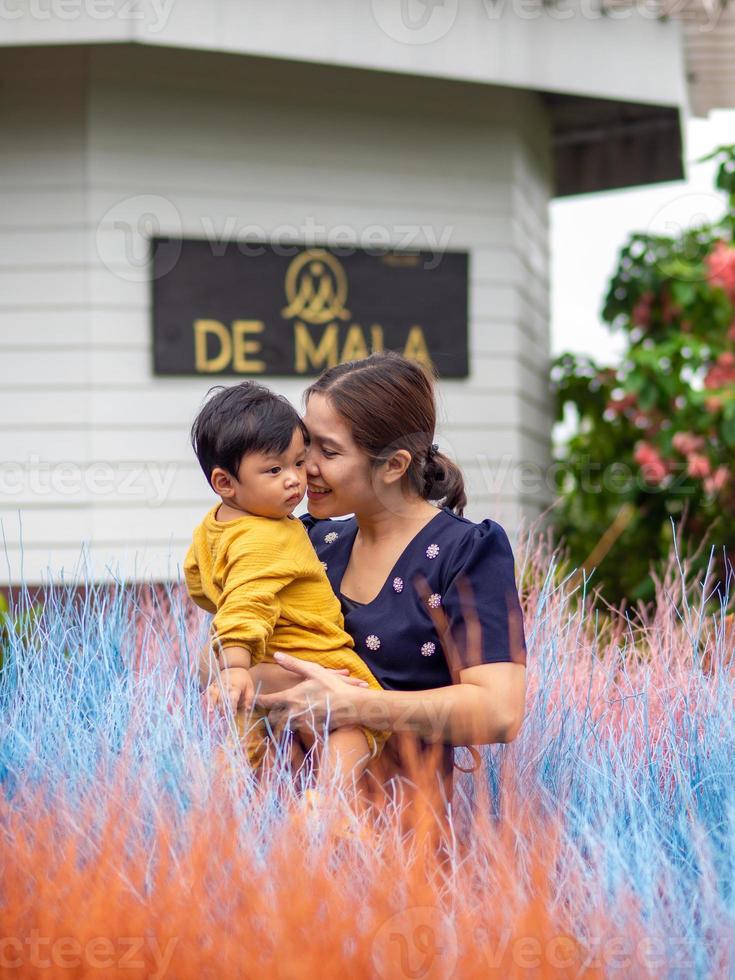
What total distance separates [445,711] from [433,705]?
0.02m

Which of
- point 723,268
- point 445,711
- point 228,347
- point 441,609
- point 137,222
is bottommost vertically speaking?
point 445,711

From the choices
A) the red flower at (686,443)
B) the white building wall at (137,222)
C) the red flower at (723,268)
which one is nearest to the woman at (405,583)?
the white building wall at (137,222)

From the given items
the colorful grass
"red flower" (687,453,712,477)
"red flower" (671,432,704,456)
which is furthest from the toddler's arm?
"red flower" (671,432,704,456)

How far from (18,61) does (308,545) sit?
5.05 meters

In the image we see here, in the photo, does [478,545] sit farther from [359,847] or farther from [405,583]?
[359,847]

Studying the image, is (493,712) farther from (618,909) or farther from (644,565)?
(644,565)

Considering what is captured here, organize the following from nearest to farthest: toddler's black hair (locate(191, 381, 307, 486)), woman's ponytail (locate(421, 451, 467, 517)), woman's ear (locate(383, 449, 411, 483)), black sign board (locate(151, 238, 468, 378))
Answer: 1. toddler's black hair (locate(191, 381, 307, 486))
2. woman's ear (locate(383, 449, 411, 483))
3. woman's ponytail (locate(421, 451, 467, 517))
4. black sign board (locate(151, 238, 468, 378))

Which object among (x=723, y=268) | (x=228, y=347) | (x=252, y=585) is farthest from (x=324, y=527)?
(x=723, y=268)

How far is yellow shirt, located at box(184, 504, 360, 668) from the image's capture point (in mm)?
2260

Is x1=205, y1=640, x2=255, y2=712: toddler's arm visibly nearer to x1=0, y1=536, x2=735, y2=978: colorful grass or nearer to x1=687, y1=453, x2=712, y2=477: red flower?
x1=0, y1=536, x2=735, y2=978: colorful grass

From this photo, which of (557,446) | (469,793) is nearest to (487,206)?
(557,446)

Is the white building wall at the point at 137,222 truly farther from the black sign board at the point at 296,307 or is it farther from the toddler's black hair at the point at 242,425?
the toddler's black hair at the point at 242,425

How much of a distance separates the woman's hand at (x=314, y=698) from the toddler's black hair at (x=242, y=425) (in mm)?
384

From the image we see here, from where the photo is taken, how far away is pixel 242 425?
91.9 inches
